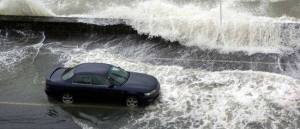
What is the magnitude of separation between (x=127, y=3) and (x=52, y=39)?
570 centimetres

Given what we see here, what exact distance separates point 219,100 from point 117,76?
373cm

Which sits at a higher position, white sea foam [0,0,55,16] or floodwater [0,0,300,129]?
white sea foam [0,0,55,16]

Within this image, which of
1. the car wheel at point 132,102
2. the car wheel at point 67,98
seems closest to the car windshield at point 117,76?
the car wheel at point 132,102

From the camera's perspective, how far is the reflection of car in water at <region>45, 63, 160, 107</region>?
1590 cm

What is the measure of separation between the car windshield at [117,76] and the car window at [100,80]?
0.70 feet

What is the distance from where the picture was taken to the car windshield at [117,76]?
16.1m

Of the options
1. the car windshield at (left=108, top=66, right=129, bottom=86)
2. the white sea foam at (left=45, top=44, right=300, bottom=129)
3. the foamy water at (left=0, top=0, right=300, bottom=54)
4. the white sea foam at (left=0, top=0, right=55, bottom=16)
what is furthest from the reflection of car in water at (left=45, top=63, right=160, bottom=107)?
the white sea foam at (left=0, top=0, right=55, bottom=16)

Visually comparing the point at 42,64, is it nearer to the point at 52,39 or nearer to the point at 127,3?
the point at 52,39

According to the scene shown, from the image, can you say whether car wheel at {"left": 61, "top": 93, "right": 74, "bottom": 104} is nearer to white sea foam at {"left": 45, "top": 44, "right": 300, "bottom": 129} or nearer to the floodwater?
the floodwater

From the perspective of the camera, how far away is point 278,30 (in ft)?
66.1

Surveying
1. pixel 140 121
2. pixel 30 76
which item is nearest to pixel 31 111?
pixel 30 76

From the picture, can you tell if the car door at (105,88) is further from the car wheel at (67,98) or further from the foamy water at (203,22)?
the foamy water at (203,22)

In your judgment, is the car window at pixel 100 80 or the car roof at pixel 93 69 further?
the car roof at pixel 93 69

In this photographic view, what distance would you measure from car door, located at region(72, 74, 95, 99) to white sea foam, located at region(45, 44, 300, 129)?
1756mm
